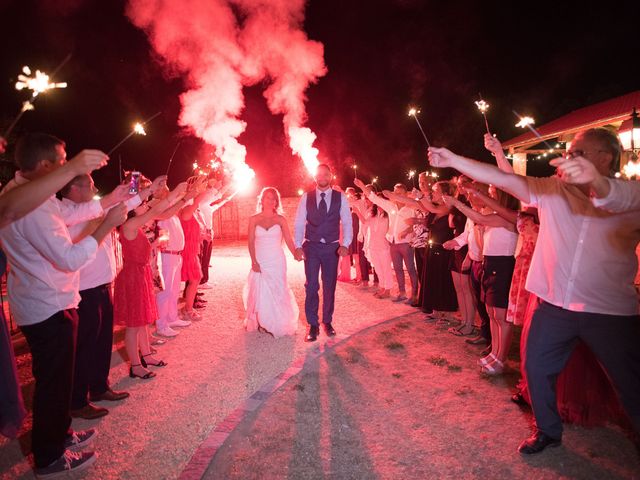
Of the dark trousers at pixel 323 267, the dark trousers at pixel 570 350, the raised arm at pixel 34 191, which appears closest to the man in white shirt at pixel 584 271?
the dark trousers at pixel 570 350

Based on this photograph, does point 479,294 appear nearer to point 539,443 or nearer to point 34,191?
point 539,443

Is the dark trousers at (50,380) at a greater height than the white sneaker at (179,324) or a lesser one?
greater

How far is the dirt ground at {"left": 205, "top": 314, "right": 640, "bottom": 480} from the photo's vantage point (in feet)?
10.3

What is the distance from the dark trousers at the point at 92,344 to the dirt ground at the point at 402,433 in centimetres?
166

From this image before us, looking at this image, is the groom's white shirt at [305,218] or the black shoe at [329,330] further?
the groom's white shirt at [305,218]

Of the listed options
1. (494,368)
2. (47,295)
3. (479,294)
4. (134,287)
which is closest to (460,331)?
(479,294)

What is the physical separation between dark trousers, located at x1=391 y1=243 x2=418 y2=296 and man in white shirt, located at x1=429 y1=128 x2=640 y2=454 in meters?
5.20

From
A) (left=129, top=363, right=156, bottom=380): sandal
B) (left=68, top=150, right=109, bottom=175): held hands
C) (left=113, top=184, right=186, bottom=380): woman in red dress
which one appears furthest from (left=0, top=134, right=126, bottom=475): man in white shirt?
(left=129, top=363, right=156, bottom=380): sandal

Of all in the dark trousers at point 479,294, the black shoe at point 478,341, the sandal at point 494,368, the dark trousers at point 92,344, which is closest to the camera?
the dark trousers at point 92,344

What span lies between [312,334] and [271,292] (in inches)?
38.8

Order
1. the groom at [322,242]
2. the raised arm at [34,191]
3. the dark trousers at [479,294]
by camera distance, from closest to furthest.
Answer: the raised arm at [34,191] → the dark trousers at [479,294] → the groom at [322,242]

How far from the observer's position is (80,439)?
3.50 m

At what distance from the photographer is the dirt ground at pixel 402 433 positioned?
3.14 meters

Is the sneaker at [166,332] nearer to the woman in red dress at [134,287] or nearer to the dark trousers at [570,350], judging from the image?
the woman in red dress at [134,287]
